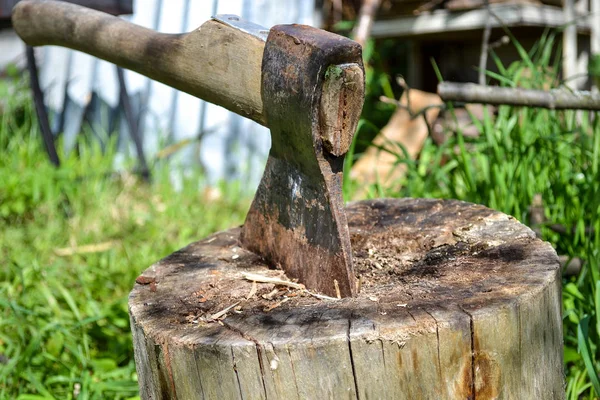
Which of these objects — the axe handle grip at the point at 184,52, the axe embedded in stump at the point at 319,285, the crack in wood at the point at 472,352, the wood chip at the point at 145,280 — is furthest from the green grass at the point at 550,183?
the wood chip at the point at 145,280

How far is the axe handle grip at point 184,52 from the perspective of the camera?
1398 millimetres

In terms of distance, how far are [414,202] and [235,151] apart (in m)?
2.31

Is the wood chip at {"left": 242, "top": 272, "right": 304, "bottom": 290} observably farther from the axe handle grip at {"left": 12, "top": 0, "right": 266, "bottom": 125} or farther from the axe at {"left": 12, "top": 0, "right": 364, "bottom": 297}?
the axe handle grip at {"left": 12, "top": 0, "right": 266, "bottom": 125}

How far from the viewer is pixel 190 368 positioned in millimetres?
1164

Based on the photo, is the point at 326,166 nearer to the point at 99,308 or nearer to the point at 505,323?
the point at 505,323

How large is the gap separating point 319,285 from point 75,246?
6.36 feet

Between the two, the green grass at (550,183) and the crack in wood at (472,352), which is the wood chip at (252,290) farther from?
the green grass at (550,183)

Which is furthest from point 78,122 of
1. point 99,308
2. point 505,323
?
point 505,323

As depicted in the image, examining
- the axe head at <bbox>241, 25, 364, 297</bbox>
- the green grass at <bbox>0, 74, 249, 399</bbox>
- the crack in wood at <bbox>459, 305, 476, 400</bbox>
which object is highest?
the axe head at <bbox>241, 25, 364, 297</bbox>

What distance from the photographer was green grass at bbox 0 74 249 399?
2031mm

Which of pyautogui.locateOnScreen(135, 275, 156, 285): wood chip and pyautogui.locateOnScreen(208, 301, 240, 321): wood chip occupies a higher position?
pyautogui.locateOnScreen(208, 301, 240, 321): wood chip

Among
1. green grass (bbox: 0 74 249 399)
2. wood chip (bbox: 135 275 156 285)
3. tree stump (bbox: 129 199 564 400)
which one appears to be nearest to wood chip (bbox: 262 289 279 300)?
tree stump (bbox: 129 199 564 400)

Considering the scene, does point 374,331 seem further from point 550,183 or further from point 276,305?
point 550,183

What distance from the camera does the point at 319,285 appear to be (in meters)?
1.31
